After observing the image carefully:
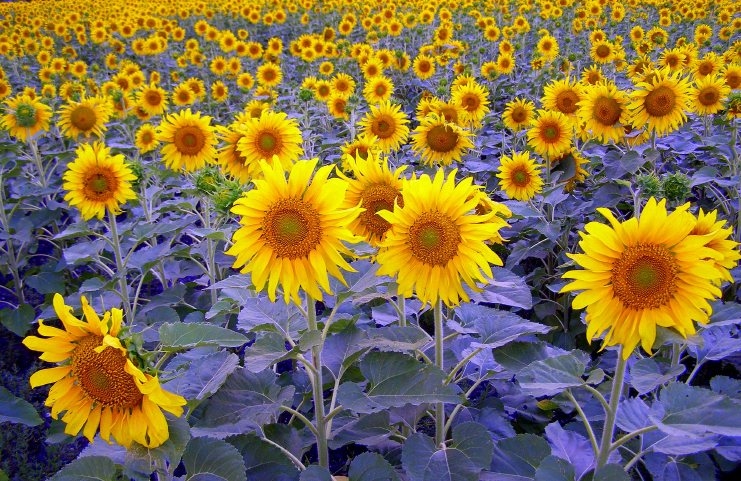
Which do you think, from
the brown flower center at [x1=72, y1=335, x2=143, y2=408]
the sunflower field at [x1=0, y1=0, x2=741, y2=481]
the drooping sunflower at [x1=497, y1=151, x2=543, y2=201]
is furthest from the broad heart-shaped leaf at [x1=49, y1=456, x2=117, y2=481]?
the drooping sunflower at [x1=497, y1=151, x2=543, y2=201]

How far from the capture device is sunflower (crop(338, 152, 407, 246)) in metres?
1.87

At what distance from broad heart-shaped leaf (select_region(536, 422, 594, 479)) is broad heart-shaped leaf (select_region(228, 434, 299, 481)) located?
81cm

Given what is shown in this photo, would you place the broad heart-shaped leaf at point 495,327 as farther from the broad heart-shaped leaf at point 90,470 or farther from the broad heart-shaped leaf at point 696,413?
the broad heart-shaped leaf at point 90,470

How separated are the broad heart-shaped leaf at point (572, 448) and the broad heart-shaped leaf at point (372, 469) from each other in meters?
0.53

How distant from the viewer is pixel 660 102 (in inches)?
144

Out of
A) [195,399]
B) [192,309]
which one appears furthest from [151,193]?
[195,399]

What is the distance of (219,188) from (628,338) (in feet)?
5.46

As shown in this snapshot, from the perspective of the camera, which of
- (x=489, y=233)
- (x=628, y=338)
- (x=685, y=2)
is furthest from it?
(x=685, y=2)

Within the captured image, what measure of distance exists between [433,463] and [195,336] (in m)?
0.76

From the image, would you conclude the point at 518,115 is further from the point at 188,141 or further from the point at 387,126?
the point at 188,141

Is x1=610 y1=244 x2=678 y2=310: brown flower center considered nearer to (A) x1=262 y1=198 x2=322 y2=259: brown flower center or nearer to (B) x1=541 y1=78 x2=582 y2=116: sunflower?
(A) x1=262 y1=198 x2=322 y2=259: brown flower center

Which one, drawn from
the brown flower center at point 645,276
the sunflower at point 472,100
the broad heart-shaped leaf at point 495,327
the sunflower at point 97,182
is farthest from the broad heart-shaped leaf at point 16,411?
the sunflower at point 472,100

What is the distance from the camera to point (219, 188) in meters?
2.51

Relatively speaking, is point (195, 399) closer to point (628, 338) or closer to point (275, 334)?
point (275, 334)
